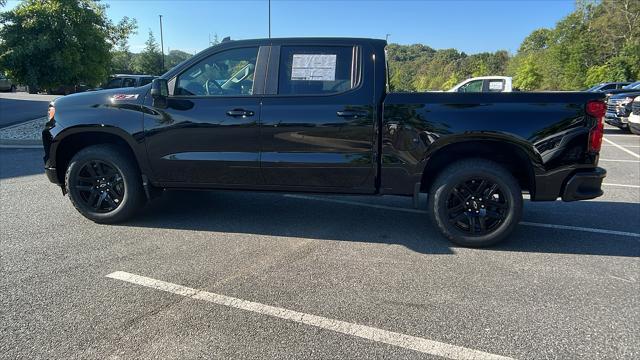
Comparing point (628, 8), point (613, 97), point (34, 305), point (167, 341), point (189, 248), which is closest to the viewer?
point (167, 341)

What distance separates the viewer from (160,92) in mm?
4367

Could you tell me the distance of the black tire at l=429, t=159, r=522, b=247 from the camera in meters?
4.08

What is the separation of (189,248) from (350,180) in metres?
1.67

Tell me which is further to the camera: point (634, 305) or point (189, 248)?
point (189, 248)

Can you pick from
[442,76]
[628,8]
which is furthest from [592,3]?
[442,76]

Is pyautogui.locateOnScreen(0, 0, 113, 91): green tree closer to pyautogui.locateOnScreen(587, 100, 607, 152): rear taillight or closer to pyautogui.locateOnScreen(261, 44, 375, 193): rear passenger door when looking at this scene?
pyautogui.locateOnScreen(261, 44, 375, 193): rear passenger door

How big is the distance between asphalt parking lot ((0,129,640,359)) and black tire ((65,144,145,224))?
166 mm

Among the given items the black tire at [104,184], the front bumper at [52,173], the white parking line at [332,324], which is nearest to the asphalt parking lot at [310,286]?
the white parking line at [332,324]

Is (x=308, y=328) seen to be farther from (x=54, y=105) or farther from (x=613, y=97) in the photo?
(x=613, y=97)

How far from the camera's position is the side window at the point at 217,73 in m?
4.44

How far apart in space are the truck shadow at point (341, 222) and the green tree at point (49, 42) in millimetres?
10093

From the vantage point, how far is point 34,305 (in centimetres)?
301

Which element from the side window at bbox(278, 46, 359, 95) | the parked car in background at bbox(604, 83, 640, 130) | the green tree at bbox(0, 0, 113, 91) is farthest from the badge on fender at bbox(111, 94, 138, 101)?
the parked car in background at bbox(604, 83, 640, 130)

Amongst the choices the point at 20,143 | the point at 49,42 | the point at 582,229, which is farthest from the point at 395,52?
the point at 582,229
